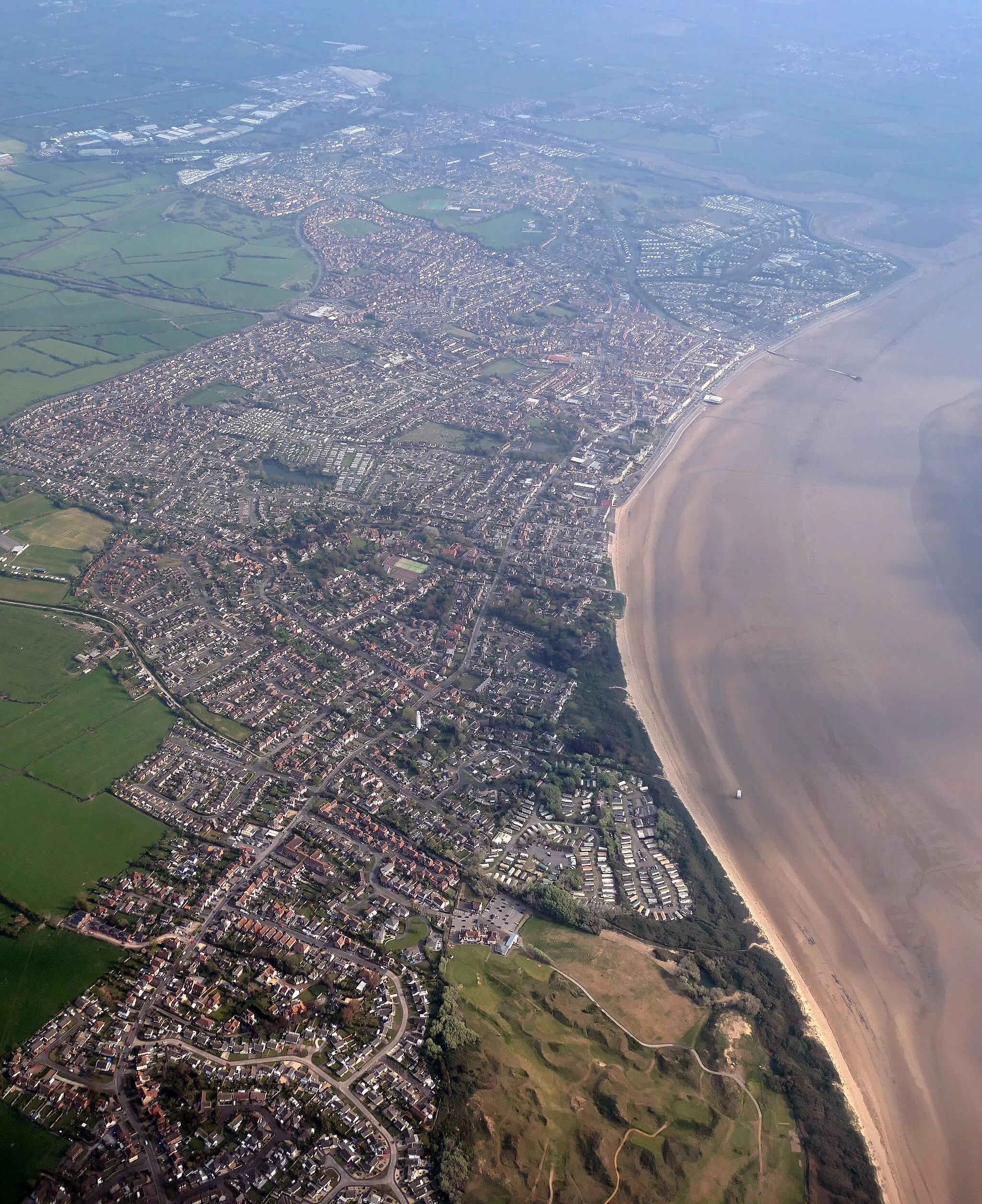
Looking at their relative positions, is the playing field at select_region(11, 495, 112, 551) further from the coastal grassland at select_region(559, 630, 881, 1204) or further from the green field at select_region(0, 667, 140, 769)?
the coastal grassland at select_region(559, 630, 881, 1204)

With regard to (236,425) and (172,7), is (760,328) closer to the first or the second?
(236,425)

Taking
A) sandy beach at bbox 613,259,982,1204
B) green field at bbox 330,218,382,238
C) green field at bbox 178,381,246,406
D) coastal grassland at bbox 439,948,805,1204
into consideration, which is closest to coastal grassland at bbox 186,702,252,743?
coastal grassland at bbox 439,948,805,1204

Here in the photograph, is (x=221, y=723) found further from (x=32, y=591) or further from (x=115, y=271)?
(x=115, y=271)

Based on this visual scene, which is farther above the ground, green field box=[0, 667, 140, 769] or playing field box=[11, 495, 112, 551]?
playing field box=[11, 495, 112, 551]

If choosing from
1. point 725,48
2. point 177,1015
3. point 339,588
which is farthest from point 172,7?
point 177,1015

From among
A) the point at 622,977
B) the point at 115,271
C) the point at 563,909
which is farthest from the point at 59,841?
the point at 115,271

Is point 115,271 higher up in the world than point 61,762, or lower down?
higher up
